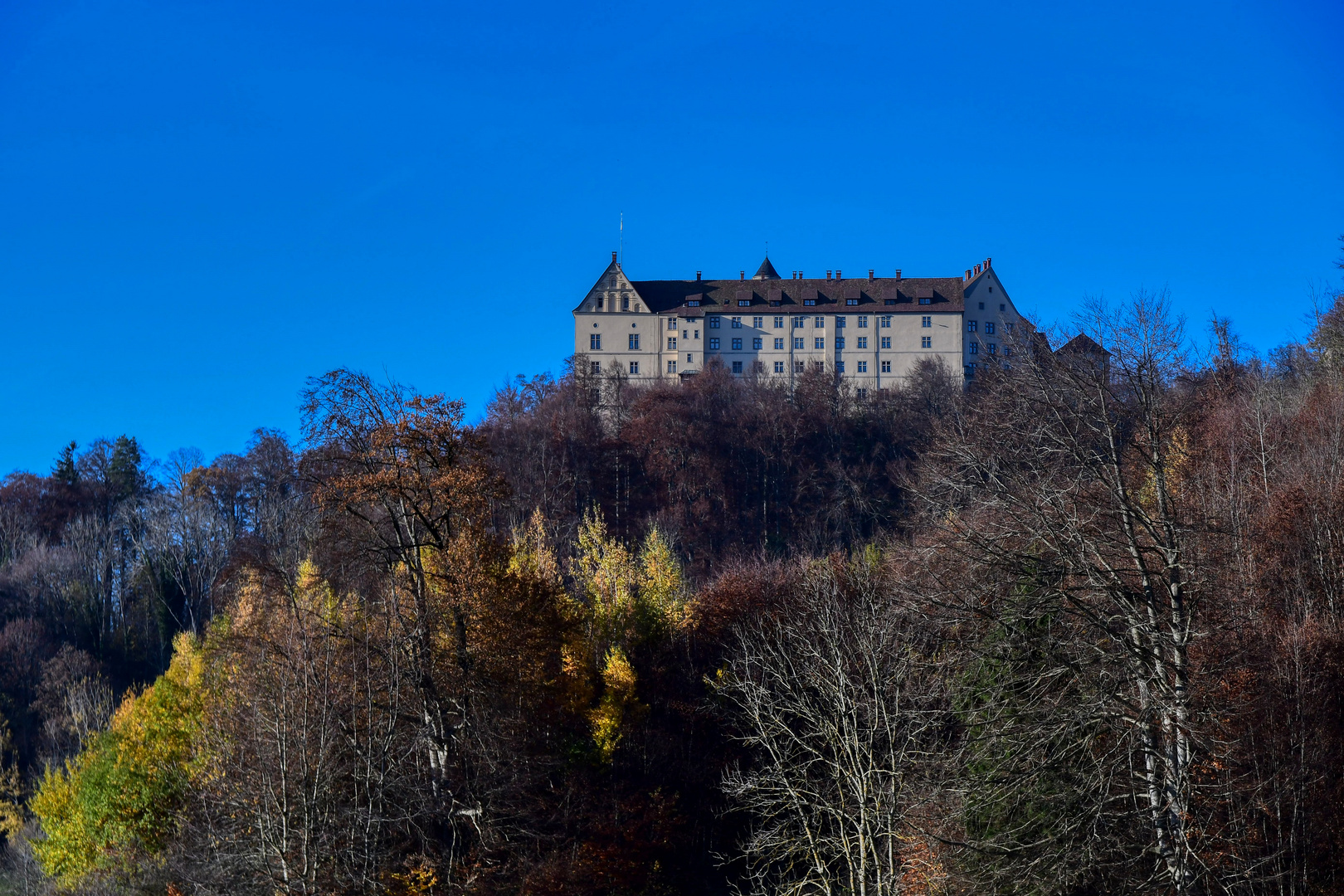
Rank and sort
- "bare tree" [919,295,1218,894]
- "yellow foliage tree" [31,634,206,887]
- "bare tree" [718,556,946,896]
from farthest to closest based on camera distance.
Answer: "yellow foliage tree" [31,634,206,887]
"bare tree" [718,556,946,896]
"bare tree" [919,295,1218,894]

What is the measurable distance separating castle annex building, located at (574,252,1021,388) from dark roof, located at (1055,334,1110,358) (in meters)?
80.4

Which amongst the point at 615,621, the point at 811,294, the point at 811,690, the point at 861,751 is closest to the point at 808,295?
the point at 811,294

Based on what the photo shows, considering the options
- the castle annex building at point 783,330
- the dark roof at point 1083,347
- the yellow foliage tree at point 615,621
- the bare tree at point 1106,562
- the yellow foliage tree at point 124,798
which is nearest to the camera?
the bare tree at point 1106,562

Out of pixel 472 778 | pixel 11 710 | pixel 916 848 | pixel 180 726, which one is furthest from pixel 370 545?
pixel 11 710

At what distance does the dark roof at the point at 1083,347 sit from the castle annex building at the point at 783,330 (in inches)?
3166

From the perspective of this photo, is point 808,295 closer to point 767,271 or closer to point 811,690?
point 767,271

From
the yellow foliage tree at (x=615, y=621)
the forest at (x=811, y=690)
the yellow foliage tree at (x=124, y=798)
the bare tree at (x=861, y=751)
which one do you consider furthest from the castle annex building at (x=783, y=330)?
the bare tree at (x=861, y=751)

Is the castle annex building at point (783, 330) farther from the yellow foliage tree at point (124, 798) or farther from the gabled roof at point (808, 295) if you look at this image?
the yellow foliage tree at point (124, 798)

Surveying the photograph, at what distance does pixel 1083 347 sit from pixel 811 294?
85.2 metres

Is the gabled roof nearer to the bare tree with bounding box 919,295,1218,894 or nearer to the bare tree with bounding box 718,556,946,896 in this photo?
the bare tree with bounding box 718,556,946,896

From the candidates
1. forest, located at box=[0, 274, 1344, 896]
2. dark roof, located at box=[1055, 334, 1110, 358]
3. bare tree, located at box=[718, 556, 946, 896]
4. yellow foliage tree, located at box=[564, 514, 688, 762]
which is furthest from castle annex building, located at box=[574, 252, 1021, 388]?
dark roof, located at box=[1055, 334, 1110, 358]

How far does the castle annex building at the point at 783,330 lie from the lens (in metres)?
96.9

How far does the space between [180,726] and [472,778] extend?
13302 millimetres

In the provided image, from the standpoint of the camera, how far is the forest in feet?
47.4
